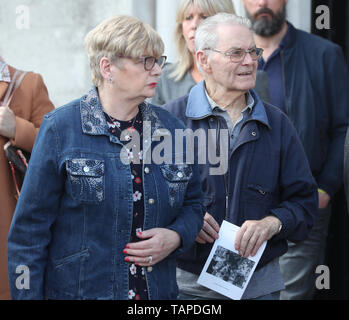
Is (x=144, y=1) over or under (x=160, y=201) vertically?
over

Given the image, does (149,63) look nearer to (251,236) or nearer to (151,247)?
(151,247)

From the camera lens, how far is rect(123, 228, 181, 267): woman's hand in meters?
2.90

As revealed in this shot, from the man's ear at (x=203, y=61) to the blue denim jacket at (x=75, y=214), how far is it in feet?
2.78

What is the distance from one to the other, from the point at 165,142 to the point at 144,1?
2.60 m

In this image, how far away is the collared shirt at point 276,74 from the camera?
15.1 ft

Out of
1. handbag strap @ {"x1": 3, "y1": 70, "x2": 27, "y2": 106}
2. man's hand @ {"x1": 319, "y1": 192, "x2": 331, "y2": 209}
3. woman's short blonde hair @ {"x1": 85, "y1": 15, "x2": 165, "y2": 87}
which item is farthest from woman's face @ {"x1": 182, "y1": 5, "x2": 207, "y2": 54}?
woman's short blonde hair @ {"x1": 85, "y1": 15, "x2": 165, "y2": 87}

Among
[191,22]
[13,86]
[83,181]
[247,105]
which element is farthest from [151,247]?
[191,22]

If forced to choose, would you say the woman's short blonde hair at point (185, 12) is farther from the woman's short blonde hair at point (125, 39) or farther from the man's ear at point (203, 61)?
the woman's short blonde hair at point (125, 39)

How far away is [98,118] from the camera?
9.67ft

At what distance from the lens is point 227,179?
→ 11.1 feet

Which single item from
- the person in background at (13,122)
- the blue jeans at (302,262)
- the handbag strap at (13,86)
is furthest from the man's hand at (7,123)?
the blue jeans at (302,262)

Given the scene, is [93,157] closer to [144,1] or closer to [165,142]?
[165,142]

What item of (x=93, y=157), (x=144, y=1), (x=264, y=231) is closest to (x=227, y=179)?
(x=264, y=231)
